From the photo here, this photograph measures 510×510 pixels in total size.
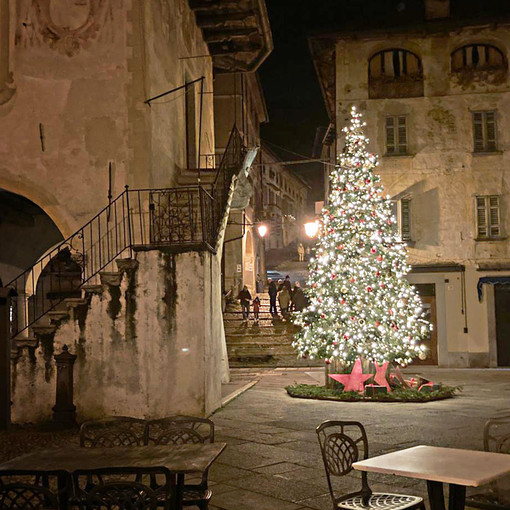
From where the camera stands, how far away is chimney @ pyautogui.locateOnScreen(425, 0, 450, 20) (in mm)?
25484

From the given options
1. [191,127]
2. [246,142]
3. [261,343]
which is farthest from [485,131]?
[191,127]

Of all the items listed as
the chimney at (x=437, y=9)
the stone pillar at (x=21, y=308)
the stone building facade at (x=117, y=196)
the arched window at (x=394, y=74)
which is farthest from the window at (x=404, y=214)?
the stone pillar at (x=21, y=308)

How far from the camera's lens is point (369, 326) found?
1491cm

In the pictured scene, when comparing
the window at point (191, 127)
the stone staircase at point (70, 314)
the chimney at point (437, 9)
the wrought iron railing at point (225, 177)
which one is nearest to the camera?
the stone staircase at point (70, 314)

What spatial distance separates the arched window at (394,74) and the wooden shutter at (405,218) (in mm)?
3659

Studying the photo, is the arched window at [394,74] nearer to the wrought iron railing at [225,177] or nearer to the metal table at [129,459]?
the wrought iron railing at [225,177]

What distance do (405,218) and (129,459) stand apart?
20.5 m

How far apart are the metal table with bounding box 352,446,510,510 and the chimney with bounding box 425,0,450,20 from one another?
22677mm

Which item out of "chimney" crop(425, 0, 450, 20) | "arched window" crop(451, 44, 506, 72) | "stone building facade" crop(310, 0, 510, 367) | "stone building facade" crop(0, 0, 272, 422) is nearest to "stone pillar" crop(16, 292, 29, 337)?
"stone building facade" crop(0, 0, 272, 422)

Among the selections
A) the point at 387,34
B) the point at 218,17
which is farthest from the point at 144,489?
the point at 387,34

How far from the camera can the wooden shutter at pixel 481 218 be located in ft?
80.5

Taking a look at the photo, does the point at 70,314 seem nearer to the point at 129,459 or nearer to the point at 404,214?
the point at 129,459

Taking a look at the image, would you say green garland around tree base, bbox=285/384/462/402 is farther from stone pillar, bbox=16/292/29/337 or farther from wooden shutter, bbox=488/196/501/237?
wooden shutter, bbox=488/196/501/237

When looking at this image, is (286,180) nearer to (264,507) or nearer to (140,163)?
(140,163)
